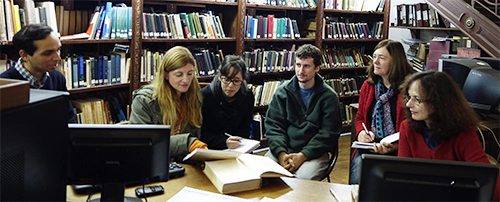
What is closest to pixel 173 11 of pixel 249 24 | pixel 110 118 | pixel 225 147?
pixel 249 24

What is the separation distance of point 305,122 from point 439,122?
1.03m

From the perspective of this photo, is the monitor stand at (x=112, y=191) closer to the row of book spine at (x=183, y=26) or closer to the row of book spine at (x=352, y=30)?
the row of book spine at (x=183, y=26)

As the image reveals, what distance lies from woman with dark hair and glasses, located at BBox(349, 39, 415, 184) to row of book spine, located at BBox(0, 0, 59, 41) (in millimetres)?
2350

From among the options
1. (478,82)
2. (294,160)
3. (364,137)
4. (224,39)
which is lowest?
(294,160)

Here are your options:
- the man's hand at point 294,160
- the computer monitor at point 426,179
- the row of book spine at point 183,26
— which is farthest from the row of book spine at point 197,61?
the computer monitor at point 426,179

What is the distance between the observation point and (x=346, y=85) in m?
5.32

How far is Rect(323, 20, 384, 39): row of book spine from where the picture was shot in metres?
5.03

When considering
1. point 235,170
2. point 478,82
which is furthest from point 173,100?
point 478,82

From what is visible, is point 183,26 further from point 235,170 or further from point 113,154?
point 113,154

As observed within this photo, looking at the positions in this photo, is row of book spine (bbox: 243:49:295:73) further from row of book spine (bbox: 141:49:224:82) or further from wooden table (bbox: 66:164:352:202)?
wooden table (bbox: 66:164:352:202)

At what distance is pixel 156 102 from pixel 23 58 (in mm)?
822

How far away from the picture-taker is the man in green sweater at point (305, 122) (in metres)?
2.58

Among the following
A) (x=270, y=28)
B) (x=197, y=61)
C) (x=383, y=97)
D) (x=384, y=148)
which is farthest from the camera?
(x=270, y=28)

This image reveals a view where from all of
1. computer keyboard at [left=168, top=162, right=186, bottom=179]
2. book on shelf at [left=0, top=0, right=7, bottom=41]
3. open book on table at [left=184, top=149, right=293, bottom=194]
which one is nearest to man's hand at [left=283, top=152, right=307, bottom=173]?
open book on table at [left=184, top=149, right=293, bottom=194]
